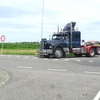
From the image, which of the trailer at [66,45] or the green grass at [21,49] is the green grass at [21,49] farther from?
the trailer at [66,45]

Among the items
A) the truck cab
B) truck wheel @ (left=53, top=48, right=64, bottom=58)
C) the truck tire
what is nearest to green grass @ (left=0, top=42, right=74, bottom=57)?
the truck tire

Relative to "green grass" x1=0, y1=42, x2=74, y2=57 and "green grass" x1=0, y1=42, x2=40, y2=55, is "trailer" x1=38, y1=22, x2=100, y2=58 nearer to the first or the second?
"green grass" x1=0, y1=42, x2=74, y2=57

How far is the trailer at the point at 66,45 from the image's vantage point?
75.4 feet

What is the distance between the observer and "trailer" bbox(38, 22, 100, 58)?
23.0m

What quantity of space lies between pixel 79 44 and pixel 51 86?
1659 cm

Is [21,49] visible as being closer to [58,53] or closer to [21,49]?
[21,49]

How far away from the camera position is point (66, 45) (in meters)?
23.8

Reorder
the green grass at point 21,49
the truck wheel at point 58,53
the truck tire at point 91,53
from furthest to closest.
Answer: the green grass at point 21,49 → the truck tire at point 91,53 → the truck wheel at point 58,53

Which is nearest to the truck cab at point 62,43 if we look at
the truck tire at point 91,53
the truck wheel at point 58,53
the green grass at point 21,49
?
the truck wheel at point 58,53

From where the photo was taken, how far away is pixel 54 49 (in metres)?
22.9

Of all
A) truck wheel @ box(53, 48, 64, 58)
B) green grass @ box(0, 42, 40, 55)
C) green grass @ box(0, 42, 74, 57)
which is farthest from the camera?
green grass @ box(0, 42, 40, 55)

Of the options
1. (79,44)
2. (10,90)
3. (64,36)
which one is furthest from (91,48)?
(10,90)

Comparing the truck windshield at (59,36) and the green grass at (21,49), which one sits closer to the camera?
the truck windshield at (59,36)

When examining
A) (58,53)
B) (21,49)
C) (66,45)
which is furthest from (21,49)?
(58,53)
